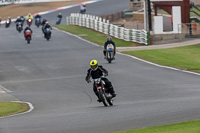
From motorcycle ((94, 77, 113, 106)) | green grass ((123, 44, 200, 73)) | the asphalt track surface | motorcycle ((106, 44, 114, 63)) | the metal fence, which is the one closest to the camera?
the asphalt track surface

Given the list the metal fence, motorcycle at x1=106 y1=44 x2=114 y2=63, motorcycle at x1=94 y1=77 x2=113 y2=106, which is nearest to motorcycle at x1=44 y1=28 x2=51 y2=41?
the metal fence

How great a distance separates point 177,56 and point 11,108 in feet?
59.9

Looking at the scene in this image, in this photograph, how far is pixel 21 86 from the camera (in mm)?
27375

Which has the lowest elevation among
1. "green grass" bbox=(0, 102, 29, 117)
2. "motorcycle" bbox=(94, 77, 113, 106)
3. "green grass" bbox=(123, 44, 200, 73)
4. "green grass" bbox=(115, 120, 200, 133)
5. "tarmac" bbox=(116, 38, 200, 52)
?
"tarmac" bbox=(116, 38, 200, 52)

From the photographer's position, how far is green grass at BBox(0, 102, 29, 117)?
19047 millimetres

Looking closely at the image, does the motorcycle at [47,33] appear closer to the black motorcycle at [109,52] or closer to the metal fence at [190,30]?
the metal fence at [190,30]

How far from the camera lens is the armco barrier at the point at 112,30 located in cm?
4531

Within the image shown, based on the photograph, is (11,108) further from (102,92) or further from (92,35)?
(92,35)

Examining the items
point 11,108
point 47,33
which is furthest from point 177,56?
point 11,108

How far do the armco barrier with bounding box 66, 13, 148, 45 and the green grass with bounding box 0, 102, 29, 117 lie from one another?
24458mm

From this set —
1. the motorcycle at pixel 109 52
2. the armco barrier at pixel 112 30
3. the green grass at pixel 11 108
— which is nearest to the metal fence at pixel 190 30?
the armco barrier at pixel 112 30

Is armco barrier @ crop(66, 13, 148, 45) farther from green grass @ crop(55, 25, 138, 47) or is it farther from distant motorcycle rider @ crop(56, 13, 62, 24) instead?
distant motorcycle rider @ crop(56, 13, 62, 24)

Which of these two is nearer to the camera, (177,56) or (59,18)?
(177,56)

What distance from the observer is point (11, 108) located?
19.9 m
